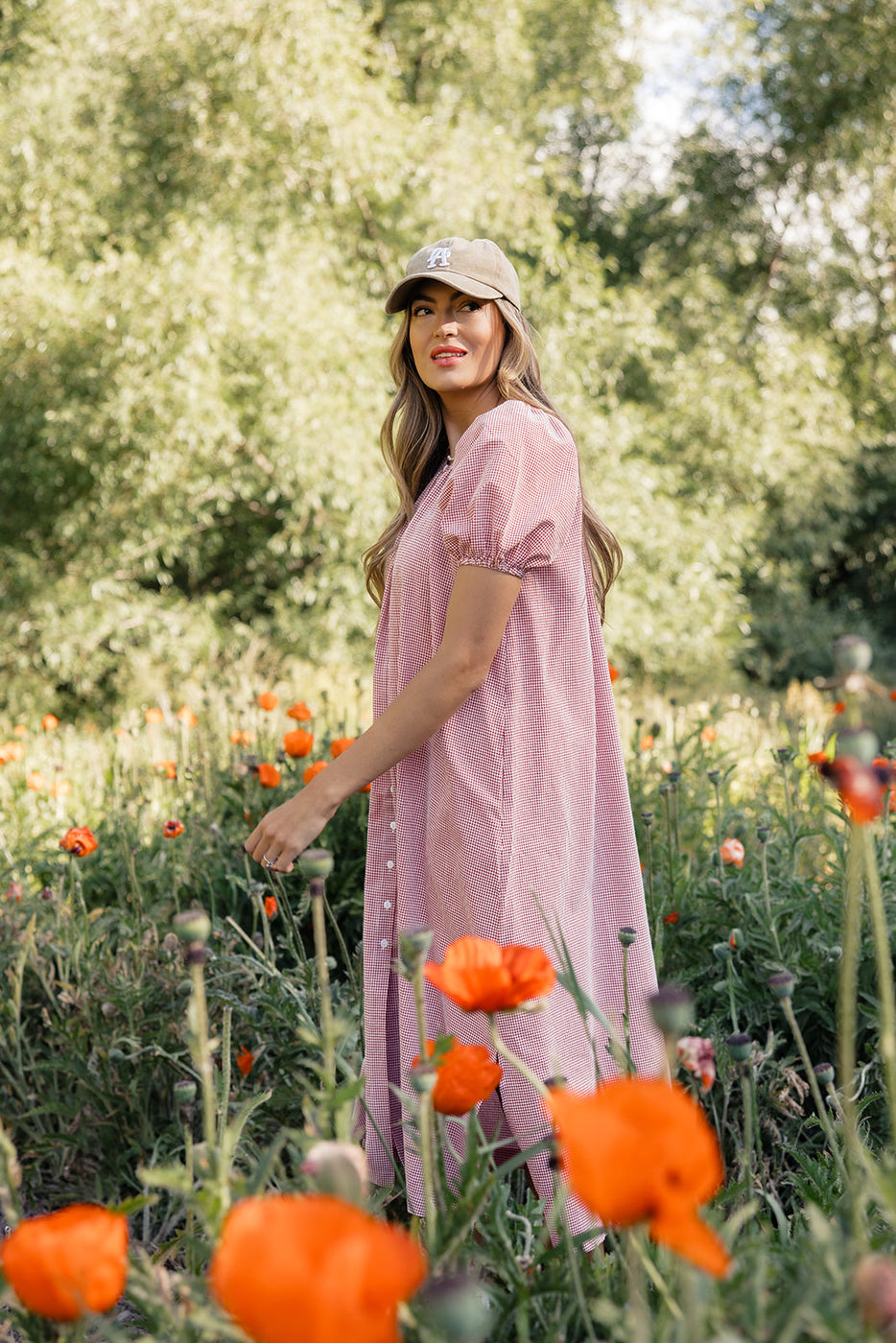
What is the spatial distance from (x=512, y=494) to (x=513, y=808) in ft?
1.41

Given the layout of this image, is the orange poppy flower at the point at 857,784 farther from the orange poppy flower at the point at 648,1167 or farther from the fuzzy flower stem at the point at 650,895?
the fuzzy flower stem at the point at 650,895

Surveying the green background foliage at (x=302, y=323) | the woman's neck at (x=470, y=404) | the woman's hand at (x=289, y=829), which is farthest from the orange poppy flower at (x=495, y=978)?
the green background foliage at (x=302, y=323)

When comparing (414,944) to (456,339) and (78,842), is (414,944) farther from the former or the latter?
(78,842)

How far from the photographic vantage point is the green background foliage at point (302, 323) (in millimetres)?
6855

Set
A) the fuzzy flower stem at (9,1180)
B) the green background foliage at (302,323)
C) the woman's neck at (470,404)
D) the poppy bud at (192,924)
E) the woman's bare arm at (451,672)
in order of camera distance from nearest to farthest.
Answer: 1. the fuzzy flower stem at (9,1180)
2. the poppy bud at (192,924)
3. the woman's bare arm at (451,672)
4. the woman's neck at (470,404)
5. the green background foliage at (302,323)

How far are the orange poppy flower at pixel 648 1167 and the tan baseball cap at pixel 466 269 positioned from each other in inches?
54.8

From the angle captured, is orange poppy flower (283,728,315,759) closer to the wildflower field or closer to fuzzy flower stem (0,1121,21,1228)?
the wildflower field

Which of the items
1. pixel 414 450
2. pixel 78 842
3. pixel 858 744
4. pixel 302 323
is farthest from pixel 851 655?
pixel 302 323

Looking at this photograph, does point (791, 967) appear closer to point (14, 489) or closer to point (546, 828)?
point (546, 828)

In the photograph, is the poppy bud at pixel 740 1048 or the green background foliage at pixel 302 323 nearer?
the poppy bud at pixel 740 1048

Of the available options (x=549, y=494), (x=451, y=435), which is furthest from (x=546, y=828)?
(x=451, y=435)

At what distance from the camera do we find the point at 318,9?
7.02 meters

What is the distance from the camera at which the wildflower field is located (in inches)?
21.5

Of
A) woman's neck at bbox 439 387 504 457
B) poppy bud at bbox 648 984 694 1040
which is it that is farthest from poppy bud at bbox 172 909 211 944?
woman's neck at bbox 439 387 504 457
